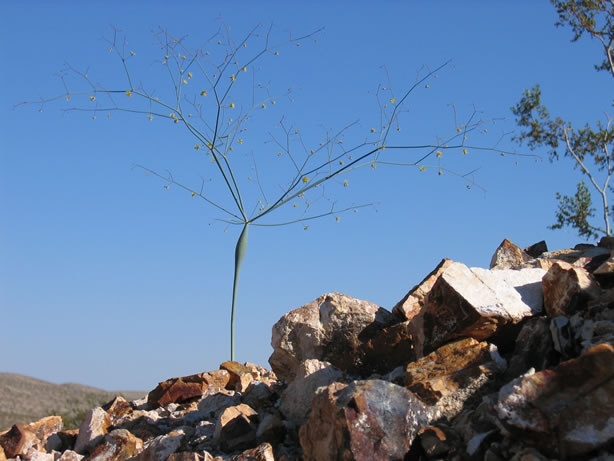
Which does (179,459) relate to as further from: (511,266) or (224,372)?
(511,266)

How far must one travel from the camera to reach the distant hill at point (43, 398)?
406 inches

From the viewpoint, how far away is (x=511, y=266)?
6.93 meters

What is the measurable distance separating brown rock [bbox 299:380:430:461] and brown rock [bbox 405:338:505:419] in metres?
0.21

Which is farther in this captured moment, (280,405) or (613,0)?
(613,0)

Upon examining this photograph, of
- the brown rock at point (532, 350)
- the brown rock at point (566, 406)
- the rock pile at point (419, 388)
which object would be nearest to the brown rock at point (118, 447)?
the rock pile at point (419, 388)

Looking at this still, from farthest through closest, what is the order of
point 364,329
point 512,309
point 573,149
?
point 573,149, point 364,329, point 512,309

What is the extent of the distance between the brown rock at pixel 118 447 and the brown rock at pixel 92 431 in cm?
24

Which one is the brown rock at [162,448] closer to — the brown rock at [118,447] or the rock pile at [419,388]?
the rock pile at [419,388]

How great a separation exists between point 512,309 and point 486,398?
1.25m

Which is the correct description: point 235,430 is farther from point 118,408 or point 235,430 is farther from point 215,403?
point 118,408

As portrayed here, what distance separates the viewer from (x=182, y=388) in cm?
712

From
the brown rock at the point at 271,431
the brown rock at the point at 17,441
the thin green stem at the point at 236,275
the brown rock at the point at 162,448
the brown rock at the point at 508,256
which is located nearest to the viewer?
the brown rock at the point at 271,431

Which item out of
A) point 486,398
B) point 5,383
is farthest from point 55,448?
point 5,383

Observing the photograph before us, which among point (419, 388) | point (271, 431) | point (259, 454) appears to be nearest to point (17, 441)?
point (271, 431)
